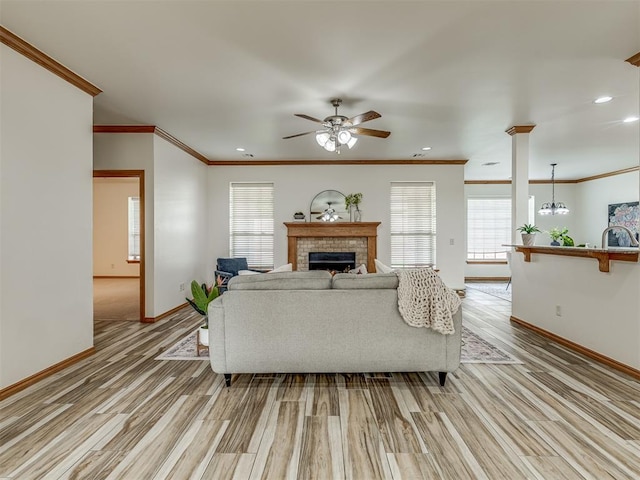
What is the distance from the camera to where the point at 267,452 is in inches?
70.6

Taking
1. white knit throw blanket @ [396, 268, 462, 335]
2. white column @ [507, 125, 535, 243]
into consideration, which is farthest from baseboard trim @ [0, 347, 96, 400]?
white column @ [507, 125, 535, 243]

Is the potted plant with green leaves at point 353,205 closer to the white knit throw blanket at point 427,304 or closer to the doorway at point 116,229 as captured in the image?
the white knit throw blanket at point 427,304

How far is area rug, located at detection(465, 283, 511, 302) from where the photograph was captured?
6.48 meters

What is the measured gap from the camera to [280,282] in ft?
8.61

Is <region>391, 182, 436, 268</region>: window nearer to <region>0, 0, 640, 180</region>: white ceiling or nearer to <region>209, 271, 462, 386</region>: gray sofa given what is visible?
<region>0, 0, 640, 180</region>: white ceiling

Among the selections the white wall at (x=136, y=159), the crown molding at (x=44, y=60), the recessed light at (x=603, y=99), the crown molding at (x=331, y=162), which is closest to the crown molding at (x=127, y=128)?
the white wall at (x=136, y=159)

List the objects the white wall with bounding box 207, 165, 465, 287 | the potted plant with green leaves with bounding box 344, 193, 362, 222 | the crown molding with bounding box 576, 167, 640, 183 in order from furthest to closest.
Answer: the crown molding with bounding box 576, 167, 640, 183
the white wall with bounding box 207, 165, 465, 287
the potted plant with green leaves with bounding box 344, 193, 362, 222

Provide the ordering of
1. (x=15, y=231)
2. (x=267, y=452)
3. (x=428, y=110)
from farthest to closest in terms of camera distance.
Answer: (x=428, y=110), (x=15, y=231), (x=267, y=452)

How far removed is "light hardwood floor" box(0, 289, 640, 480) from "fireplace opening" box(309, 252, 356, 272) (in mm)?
3501

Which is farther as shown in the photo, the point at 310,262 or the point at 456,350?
the point at 310,262

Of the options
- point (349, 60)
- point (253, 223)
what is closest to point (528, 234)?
point (349, 60)

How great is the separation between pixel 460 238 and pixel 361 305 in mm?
4669

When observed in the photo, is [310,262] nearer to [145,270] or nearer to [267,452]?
[145,270]

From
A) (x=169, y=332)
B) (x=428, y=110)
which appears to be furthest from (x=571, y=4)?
(x=169, y=332)
